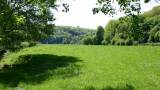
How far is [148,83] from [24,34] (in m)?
28.0

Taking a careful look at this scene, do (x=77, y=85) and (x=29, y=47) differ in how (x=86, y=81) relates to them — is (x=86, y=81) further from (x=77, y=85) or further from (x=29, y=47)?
(x=29, y=47)

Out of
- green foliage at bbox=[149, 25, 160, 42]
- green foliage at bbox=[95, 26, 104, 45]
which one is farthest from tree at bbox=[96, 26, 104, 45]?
green foliage at bbox=[149, 25, 160, 42]

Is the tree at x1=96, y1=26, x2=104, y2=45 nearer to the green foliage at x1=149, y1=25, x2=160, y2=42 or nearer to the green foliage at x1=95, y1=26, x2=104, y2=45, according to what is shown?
the green foliage at x1=95, y1=26, x2=104, y2=45

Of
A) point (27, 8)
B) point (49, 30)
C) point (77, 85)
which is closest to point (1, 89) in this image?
point (77, 85)

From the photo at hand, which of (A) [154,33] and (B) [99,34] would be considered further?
(B) [99,34]

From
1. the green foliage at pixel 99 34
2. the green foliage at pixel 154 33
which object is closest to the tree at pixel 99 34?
the green foliage at pixel 99 34

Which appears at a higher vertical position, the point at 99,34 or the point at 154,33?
the point at 154,33

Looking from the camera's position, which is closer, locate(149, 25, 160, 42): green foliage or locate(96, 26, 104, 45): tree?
locate(149, 25, 160, 42): green foliage

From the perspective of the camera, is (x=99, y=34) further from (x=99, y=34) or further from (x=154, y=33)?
(x=154, y=33)

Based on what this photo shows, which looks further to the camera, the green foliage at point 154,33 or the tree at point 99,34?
the tree at point 99,34

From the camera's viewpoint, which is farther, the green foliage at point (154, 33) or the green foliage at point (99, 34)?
the green foliage at point (99, 34)

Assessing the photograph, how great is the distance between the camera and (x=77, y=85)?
28125mm

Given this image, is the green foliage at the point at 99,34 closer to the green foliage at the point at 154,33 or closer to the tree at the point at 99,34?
the tree at the point at 99,34

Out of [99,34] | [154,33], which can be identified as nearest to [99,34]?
[99,34]
